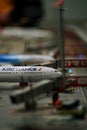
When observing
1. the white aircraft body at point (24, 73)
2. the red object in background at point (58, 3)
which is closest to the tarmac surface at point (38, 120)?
the red object in background at point (58, 3)

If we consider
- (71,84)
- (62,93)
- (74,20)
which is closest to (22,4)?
(74,20)

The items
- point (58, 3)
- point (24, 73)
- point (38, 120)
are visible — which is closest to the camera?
point (58, 3)

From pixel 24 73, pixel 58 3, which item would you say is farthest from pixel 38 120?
pixel 24 73

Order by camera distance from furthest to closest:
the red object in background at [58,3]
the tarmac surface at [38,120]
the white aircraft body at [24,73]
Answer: the white aircraft body at [24,73], the tarmac surface at [38,120], the red object in background at [58,3]

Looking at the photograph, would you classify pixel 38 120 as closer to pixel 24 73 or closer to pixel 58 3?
pixel 58 3

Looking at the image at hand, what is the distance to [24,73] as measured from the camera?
1246 cm

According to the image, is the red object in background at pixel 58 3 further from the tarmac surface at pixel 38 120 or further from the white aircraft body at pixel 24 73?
the white aircraft body at pixel 24 73

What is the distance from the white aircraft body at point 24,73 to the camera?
1235 centimetres

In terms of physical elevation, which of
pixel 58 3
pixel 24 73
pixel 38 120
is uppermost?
pixel 58 3

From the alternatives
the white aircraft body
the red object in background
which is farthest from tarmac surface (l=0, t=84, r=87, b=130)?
the white aircraft body

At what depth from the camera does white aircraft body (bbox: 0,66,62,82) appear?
12352 mm

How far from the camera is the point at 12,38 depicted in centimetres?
147

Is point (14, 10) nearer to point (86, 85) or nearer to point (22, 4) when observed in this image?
point (22, 4)

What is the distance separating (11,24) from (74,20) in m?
0.31
